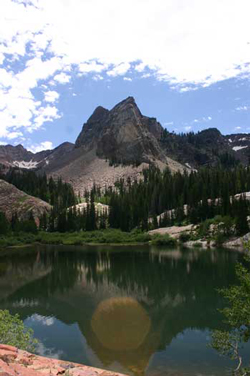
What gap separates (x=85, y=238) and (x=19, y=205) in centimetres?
5327

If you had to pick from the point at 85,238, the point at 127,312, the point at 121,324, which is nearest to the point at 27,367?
the point at 121,324

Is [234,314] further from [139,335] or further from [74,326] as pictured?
[74,326]

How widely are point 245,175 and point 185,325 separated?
392 feet

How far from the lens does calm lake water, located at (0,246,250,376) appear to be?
19609 mm

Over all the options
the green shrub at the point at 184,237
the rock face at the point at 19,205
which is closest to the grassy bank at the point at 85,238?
the green shrub at the point at 184,237

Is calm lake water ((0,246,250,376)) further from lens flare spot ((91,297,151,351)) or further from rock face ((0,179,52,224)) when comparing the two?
rock face ((0,179,52,224))

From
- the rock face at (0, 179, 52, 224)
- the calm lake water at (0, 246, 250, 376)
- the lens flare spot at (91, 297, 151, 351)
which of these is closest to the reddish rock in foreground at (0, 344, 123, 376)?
the calm lake water at (0, 246, 250, 376)

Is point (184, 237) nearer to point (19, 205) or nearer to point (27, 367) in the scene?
point (19, 205)

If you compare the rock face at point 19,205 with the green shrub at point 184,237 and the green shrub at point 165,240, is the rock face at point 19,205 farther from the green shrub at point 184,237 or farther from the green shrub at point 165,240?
the green shrub at point 184,237

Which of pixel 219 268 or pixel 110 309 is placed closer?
pixel 110 309

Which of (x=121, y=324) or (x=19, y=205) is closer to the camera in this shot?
(x=121, y=324)

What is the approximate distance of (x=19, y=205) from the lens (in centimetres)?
15638

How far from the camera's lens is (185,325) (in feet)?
85.9

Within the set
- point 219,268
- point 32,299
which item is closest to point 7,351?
point 32,299
